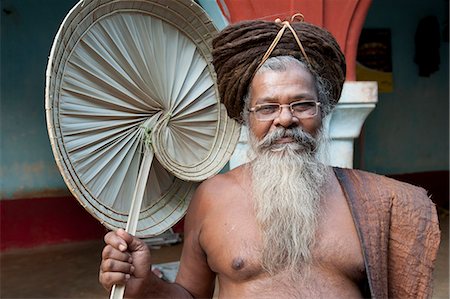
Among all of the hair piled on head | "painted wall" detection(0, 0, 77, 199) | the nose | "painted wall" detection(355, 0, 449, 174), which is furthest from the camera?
"painted wall" detection(355, 0, 449, 174)

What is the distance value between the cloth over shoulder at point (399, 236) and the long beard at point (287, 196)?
144 mm

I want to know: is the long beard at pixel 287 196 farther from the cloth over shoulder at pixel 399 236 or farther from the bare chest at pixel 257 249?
the cloth over shoulder at pixel 399 236

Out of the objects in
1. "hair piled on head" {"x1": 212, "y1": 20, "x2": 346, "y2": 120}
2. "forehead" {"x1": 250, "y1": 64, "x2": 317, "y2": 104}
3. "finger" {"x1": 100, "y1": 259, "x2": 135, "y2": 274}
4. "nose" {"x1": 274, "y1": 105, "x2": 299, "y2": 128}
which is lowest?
"finger" {"x1": 100, "y1": 259, "x2": 135, "y2": 274}

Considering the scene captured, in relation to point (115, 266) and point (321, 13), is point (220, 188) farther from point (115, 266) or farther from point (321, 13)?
point (321, 13)

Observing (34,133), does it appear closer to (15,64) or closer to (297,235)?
(15,64)

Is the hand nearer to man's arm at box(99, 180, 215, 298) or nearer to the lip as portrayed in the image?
man's arm at box(99, 180, 215, 298)

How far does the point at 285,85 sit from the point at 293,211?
1.30 ft

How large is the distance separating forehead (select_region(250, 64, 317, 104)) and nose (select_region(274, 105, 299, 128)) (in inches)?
1.0

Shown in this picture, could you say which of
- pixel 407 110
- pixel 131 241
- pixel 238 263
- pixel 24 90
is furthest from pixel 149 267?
pixel 407 110

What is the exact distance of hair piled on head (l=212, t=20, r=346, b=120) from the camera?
1636 millimetres

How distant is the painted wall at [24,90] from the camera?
523 centimetres

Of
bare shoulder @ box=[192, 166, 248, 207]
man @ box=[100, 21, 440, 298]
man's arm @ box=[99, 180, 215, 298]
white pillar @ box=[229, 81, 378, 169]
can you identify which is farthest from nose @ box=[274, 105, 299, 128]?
white pillar @ box=[229, 81, 378, 169]

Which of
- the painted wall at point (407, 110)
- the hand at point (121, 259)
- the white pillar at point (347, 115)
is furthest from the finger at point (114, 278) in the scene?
the painted wall at point (407, 110)

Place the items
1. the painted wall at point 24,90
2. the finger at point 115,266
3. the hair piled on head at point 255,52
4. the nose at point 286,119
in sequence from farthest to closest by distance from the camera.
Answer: the painted wall at point 24,90
the hair piled on head at point 255,52
the nose at point 286,119
the finger at point 115,266
